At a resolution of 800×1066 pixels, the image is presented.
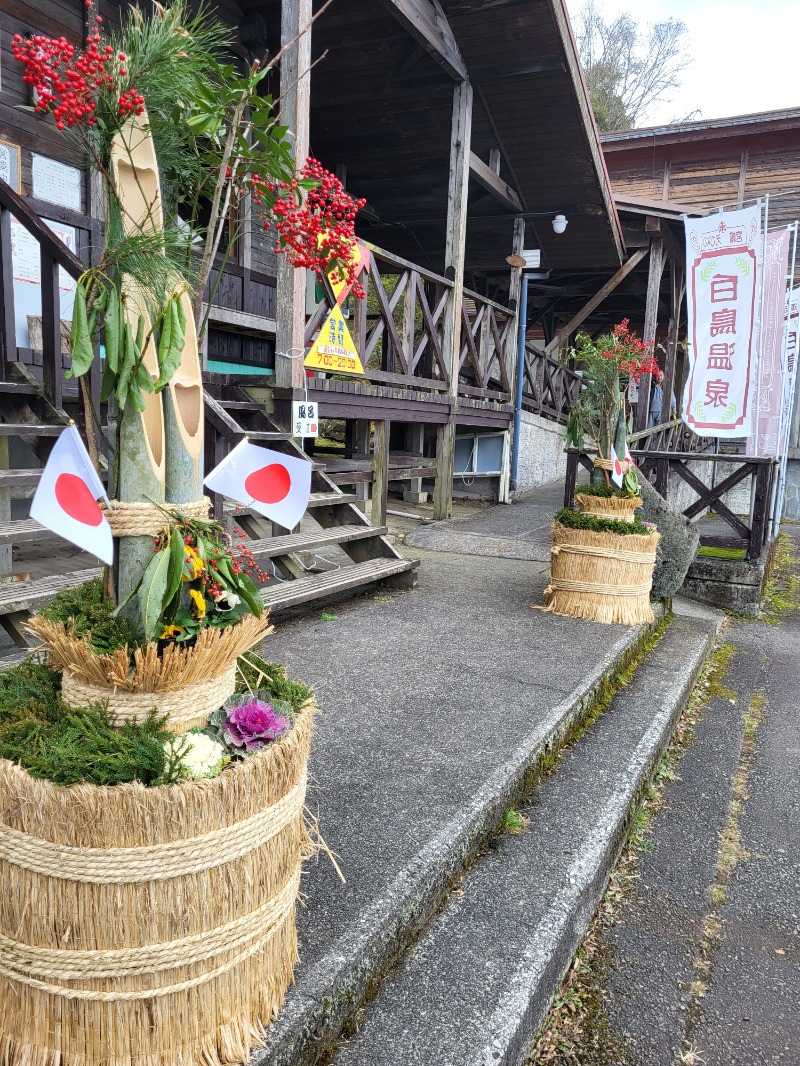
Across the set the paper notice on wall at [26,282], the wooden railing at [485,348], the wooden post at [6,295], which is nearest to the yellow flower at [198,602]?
the wooden post at [6,295]

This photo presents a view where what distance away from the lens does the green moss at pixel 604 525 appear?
180 inches

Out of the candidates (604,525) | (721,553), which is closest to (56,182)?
(604,525)

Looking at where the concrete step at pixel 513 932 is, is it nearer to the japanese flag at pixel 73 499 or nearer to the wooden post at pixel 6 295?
the japanese flag at pixel 73 499

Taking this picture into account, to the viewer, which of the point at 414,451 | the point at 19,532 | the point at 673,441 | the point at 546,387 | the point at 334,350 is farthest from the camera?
the point at 673,441

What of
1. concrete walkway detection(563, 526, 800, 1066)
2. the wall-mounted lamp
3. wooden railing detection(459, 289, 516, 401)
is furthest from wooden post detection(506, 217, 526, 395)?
concrete walkway detection(563, 526, 800, 1066)

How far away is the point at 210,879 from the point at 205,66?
155 cm

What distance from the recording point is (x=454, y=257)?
26.4 ft

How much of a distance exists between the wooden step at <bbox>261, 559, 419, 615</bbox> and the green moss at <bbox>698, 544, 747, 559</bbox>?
10.7 feet

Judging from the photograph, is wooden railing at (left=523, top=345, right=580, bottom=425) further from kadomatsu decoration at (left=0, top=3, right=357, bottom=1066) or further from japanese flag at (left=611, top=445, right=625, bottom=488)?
kadomatsu decoration at (left=0, top=3, right=357, bottom=1066)

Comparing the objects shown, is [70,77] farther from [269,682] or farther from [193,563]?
[269,682]

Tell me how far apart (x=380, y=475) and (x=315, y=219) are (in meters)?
5.33

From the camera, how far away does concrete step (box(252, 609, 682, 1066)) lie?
66.1 inches

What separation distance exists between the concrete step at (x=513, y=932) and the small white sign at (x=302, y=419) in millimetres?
3098

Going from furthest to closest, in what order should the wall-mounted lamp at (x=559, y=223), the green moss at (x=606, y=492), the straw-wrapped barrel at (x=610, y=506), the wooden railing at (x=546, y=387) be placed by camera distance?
the wooden railing at (x=546, y=387) < the wall-mounted lamp at (x=559, y=223) < the green moss at (x=606, y=492) < the straw-wrapped barrel at (x=610, y=506)
